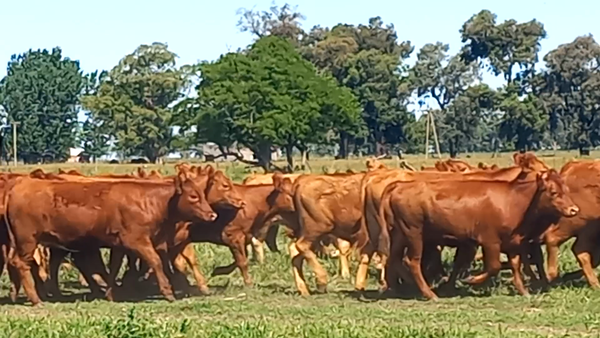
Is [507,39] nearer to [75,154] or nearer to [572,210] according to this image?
[75,154]

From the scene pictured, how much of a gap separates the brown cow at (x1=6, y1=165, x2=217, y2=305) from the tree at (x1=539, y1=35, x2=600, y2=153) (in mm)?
58563

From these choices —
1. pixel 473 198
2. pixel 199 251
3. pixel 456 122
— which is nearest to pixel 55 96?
pixel 456 122

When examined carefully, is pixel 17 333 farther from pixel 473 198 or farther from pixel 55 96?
pixel 55 96

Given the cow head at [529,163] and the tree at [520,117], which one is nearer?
the cow head at [529,163]

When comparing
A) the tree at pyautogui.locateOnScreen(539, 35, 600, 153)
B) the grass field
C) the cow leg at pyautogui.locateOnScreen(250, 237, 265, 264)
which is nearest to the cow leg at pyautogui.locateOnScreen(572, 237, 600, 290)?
the grass field

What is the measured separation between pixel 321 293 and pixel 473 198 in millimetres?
2661

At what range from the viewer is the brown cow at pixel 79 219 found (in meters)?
15.4

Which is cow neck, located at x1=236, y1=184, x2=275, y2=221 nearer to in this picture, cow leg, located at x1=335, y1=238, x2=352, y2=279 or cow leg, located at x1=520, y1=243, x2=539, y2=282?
cow leg, located at x1=335, y1=238, x2=352, y2=279

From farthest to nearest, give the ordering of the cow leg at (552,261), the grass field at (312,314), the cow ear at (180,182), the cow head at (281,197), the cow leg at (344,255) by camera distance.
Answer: the cow head at (281,197)
the cow leg at (344,255)
the cow ear at (180,182)
the cow leg at (552,261)
the grass field at (312,314)

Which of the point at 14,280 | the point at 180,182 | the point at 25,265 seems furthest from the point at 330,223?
the point at 14,280

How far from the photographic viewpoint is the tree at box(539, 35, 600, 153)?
72.2m

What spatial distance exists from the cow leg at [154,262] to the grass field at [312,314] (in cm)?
21

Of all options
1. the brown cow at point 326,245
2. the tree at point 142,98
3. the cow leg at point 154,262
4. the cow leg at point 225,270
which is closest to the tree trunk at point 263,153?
the tree at point 142,98

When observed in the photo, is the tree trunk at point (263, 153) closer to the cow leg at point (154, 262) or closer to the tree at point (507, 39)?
the tree at point (507, 39)
